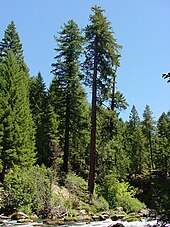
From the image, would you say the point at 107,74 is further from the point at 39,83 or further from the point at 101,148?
the point at 39,83

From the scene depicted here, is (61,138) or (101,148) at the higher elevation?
(61,138)

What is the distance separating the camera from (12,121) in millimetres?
22328

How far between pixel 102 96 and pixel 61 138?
494 inches

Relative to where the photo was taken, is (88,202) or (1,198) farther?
(88,202)

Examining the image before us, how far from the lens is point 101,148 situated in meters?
23.5

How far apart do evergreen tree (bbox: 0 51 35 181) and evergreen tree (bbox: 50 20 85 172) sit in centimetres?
Result: 412

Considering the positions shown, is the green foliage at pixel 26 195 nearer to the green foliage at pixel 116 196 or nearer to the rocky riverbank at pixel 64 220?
the rocky riverbank at pixel 64 220

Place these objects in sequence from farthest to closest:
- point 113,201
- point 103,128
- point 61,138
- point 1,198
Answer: point 61,138, point 103,128, point 113,201, point 1,198

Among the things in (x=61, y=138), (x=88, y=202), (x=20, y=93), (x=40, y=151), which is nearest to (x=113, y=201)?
(x=88, y=202)

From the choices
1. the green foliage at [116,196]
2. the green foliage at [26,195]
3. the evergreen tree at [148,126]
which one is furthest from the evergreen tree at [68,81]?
the evergreen tree at [148,126]

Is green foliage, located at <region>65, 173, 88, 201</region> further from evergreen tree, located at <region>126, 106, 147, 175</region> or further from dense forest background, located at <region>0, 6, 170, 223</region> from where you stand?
evergreen tree, located at <region>126, 106, 147, 175</region>

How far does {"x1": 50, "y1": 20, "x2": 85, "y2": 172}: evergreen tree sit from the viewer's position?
91.1ft

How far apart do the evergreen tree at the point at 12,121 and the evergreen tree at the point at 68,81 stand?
13.5 ft

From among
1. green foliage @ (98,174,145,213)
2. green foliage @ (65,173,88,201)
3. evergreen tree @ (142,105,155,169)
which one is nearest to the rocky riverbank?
green foliage @ (65,173,88,201)
